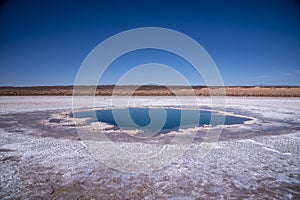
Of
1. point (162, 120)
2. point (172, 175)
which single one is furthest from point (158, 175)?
point (162, 120)

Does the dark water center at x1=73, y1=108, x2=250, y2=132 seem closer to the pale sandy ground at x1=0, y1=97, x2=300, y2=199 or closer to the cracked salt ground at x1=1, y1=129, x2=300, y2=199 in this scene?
the pale sandy ground at x1=0, y1=97, x2=300, y2=199

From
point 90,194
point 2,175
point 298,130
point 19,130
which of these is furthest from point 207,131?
point 19,130

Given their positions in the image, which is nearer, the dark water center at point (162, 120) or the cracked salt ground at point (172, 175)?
the cracked salt ground at point (172, 175)

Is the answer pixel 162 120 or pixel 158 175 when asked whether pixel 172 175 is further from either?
pixel 162 120

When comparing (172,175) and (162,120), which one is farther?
(162,120)

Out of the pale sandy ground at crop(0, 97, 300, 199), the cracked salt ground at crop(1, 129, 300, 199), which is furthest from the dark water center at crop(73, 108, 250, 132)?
the cracked salt ground at crop(1, 129, 300, 199)

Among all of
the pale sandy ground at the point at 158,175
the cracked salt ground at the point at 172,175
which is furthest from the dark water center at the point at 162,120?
the cracked salt ground at the point at 172,175

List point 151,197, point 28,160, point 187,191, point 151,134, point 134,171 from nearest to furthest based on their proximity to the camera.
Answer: point 151,197 → point 187,191 → point 134,171 → point 28,160 → point 151,134

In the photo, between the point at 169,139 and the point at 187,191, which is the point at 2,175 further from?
the point at 169,139

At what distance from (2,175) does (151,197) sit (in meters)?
2.45

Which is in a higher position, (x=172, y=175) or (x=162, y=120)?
(x=162, y=120)

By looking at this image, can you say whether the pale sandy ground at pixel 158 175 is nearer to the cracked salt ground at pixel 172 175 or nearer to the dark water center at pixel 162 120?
the cracked salt ground at pixel 172 175

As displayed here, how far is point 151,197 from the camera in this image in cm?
270

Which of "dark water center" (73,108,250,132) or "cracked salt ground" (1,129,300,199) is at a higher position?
"dark water center" (73,108,250,132)
